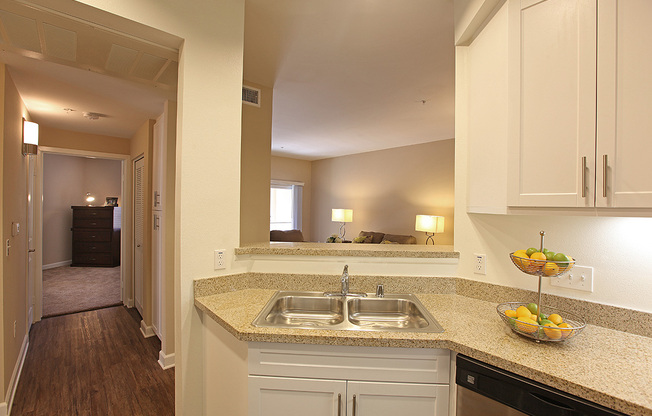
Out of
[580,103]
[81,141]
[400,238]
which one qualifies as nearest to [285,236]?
[400,238]

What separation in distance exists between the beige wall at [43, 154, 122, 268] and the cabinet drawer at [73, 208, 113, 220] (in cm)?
32

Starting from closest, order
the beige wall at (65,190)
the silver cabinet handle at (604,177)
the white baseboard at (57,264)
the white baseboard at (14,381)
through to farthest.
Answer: the silver cabinet handle at (604,177) < the white baseboard at (14,381) < the white baseboard at (57,264) < the beige wall at (65,190)

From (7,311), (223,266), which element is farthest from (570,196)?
(7,311)

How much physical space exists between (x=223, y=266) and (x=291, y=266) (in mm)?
383

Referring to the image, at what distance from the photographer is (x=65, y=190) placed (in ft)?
21.8

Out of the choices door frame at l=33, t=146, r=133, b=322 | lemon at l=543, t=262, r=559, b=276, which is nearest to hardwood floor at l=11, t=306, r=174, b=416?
door frame at l=33, t=146, r=133, b=322

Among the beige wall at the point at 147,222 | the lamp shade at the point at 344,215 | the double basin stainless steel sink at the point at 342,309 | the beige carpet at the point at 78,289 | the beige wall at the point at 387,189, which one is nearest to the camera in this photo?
the double basin stainless steel sink at the point at 342,309

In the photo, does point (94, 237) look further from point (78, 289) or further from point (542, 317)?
point (542, 317)

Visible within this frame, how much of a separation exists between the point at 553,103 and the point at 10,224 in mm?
3487

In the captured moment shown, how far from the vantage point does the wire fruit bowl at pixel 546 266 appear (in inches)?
45.2

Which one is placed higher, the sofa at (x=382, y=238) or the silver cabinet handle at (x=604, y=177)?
the silver cabinet handle at (x=604, y=177)

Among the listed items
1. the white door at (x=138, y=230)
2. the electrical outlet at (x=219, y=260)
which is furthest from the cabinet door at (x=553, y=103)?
the white door at (x=138, y=230)

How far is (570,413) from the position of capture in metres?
0.90

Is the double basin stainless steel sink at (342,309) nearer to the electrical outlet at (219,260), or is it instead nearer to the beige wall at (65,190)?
the electrical outlet at (219,260)
